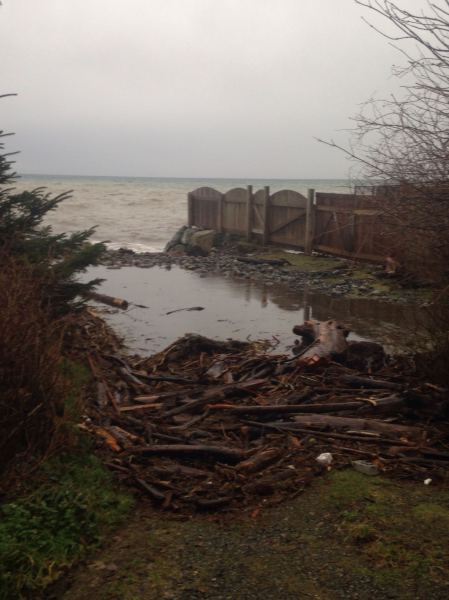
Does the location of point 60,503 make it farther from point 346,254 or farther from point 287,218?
point 287,218

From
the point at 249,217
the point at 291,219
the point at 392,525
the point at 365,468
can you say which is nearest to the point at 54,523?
the point at 392,525

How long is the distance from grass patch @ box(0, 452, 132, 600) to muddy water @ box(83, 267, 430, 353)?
5.34 metres

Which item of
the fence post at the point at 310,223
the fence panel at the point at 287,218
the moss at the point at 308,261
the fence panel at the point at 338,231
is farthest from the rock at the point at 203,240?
the fence panel at the point at 338,231

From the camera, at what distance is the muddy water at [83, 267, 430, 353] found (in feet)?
36.5

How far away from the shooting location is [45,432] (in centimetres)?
455

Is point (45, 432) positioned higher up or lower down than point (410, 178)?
lower down

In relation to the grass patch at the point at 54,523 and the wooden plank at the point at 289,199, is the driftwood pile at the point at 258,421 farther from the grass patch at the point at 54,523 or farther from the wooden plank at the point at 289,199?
the wooden plank at the point at 289,199

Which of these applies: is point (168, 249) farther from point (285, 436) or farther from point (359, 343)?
point (285, 436)

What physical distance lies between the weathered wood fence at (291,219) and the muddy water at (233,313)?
3.10 meters

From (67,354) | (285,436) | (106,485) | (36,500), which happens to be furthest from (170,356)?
(36,500)

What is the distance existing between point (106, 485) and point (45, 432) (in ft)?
1.88

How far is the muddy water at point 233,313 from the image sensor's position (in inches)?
438

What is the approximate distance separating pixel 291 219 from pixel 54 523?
771 inches

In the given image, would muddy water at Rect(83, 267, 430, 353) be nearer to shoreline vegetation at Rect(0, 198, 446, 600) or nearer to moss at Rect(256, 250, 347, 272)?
moss at Rect(256, 250, 347, 272)
